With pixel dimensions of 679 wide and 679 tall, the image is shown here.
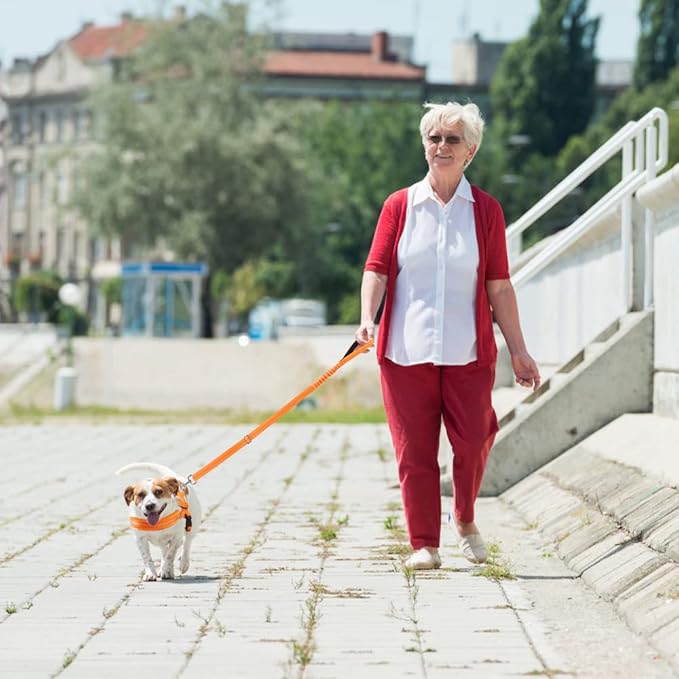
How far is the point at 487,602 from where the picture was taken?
7000mm

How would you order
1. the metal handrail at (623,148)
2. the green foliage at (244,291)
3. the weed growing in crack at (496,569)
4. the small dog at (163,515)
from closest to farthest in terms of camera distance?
the small dog at (163,515), the weed growing in crack at (496,569), the metal handrail at (623,148), the green foliage at (244,291)

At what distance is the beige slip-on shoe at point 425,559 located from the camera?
7.99 m

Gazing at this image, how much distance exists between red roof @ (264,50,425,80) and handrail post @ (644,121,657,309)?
341 feet

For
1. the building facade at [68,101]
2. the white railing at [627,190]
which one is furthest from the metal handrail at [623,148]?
the building facade at [68,101]

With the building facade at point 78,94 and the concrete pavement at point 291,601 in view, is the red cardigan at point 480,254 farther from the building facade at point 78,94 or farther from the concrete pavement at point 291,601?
the building facade at point 78,94

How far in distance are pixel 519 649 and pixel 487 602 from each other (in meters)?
1.09

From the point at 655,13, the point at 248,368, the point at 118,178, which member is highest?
the point at 655,13

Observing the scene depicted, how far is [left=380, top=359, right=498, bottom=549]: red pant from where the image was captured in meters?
7.92

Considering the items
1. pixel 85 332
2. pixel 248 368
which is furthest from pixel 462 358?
pixel 85 332

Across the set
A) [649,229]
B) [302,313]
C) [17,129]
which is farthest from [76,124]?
[649,229]

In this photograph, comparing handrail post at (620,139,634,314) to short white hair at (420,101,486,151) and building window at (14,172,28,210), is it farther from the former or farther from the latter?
building window at (14,172,28,210)

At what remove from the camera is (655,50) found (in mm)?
87812

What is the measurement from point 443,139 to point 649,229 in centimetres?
425

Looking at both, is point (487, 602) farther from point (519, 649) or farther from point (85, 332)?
point (85, 332)
